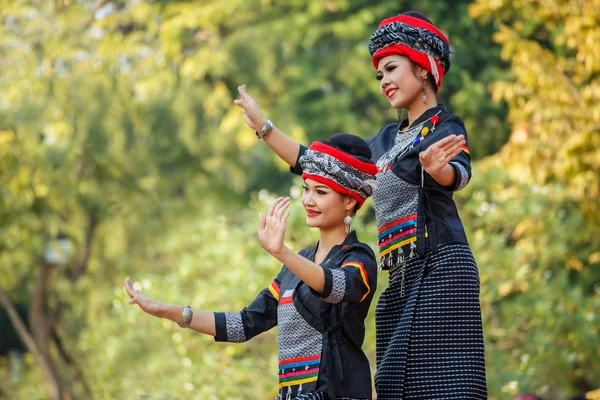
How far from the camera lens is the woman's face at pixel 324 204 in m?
3.55

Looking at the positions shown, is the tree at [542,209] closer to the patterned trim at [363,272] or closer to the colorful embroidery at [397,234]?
the colorful embroidery at [397,234]

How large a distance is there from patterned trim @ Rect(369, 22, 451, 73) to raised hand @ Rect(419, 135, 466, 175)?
0.52 metres

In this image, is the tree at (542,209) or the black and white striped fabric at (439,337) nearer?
the black and white striped fabric at (439,337)

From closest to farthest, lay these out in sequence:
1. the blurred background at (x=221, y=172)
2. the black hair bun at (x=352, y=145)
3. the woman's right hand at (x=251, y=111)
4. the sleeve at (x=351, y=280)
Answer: the sleeve at (x=351, y=280), the black hair bun at (x=352, y=145), the woman's right hand at (x=251, y=111), the blurred background at (x=221, y=172)

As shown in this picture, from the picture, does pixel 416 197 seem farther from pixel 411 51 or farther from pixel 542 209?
pixel 542 209

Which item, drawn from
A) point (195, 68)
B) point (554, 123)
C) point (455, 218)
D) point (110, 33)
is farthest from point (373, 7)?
point (455, 218)

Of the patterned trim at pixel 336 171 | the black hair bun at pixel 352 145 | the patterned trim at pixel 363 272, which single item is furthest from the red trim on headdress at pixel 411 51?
the patterned trim at pixel 363 272

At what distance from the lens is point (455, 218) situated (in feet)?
11.9

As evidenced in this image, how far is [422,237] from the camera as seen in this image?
11.6 ft

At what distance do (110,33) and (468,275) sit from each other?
10996mm

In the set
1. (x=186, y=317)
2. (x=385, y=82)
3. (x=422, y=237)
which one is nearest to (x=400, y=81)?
(x=385, y=82)

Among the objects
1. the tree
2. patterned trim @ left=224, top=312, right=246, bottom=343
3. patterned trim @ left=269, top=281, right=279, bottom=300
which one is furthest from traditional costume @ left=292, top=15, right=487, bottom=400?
the tree

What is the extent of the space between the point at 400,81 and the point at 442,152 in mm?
508

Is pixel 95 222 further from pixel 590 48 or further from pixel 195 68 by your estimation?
pixel 590 48
